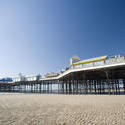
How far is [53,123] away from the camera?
185 inches

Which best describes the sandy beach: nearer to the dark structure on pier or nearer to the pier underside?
the dark structure on pier

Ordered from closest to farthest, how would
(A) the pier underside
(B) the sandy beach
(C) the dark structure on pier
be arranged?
(B) the sandy beach, (C) the dark structure on pier, (A) the pier underside

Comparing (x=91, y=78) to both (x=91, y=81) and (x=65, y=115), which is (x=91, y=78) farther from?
(x=65, y=115)

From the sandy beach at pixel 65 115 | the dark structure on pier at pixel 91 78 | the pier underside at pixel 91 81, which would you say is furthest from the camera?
the pier underside at pixel 91 81

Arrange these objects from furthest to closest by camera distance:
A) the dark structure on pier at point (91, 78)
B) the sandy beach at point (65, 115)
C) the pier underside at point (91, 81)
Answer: the pier underside at point (91, 81), the dark structure on pier at point (91, 78), the sandy beach at point (65, 115)

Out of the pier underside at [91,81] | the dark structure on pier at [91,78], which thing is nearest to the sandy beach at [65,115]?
the dark structure on pier at [91,78]

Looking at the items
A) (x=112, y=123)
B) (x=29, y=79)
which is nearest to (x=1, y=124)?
(x=112, y=123)

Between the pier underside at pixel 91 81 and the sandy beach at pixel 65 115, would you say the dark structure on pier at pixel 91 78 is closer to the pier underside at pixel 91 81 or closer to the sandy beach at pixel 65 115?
the pier underside at pixel 91 81

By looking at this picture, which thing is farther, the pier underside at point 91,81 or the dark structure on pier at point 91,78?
the pier underside at point 91,81

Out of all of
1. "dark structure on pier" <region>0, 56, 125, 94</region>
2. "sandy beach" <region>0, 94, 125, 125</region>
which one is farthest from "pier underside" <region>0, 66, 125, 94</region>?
"sandy beach" <region>0, 94, 125, 125</region>

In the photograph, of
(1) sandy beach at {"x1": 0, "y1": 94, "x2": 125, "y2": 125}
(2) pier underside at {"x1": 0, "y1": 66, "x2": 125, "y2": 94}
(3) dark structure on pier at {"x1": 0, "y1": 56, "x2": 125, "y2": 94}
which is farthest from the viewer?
(2) pier underside at {"x1": 0, "y1": 66, "x2": 125, "y2": 94}

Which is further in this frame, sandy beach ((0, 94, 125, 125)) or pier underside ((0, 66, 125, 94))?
pier underside ((0, 66, 125, 94))

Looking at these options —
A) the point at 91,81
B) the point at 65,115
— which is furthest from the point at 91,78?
the point at 65,115

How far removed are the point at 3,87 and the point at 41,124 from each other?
6668 cm
